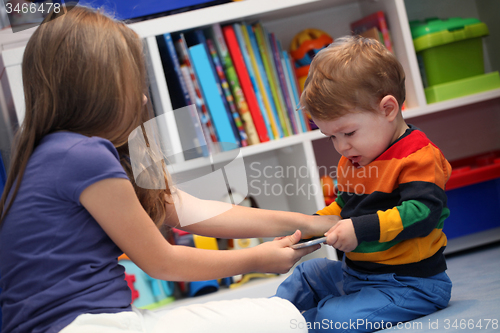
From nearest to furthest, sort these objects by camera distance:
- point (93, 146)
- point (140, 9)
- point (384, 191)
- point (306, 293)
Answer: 1. point (93, 146)
2. point (384, 191)
3. point (306, 293)
4. point (140, 9)

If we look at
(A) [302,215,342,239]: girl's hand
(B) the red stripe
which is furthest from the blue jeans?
(B) the red stripe

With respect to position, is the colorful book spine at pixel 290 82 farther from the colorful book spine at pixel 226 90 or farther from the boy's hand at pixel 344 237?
the boy's hand at pixel 344 237

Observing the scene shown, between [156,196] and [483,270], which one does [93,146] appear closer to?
[156,196]

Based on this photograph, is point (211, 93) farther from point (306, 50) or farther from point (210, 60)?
point (306, 50)

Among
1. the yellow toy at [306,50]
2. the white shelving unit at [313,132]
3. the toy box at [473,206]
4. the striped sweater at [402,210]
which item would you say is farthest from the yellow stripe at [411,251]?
the yellow toy at [306,50]

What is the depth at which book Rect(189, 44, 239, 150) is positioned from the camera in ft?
3.59

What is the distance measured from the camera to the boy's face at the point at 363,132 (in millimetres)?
769

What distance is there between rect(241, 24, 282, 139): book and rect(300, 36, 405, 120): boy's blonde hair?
35cm

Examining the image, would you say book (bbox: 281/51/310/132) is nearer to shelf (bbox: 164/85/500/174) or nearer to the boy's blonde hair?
shelf (bbox: 164/85/500/174)

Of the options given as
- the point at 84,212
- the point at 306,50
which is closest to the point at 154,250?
the point at 84,212

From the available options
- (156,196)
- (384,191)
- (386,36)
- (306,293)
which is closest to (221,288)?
(306,293)

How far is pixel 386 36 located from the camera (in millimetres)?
1193

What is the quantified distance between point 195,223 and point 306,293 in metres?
0.27

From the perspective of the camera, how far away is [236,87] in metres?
1.13
